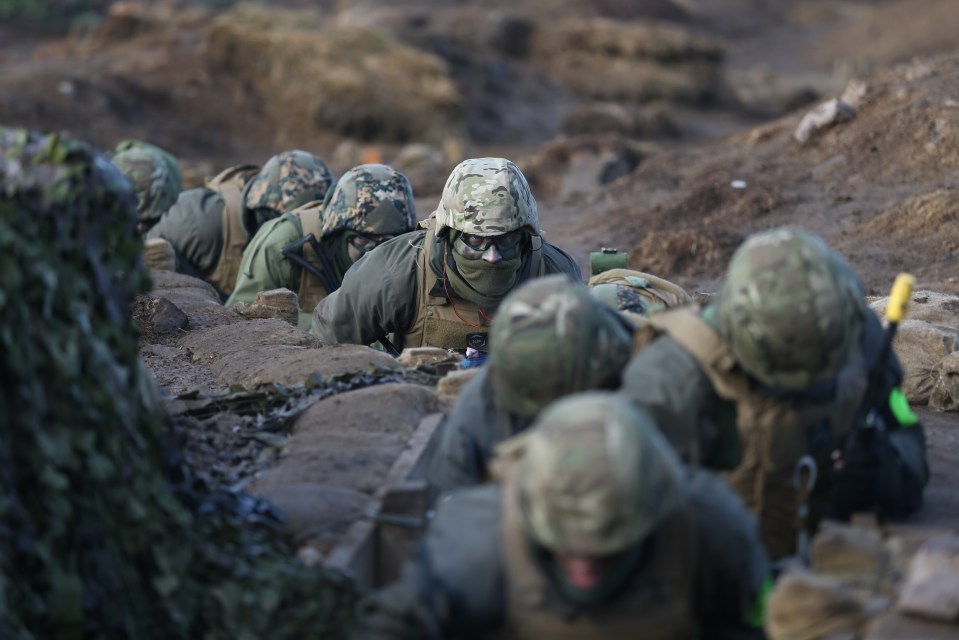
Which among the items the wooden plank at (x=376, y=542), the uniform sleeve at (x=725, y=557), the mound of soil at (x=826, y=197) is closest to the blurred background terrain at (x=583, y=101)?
the mound of soil at (x=826, y=197)

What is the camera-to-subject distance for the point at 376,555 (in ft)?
17.9

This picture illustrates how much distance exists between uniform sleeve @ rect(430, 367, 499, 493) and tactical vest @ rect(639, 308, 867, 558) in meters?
0.57

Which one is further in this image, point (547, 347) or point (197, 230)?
point (197, 230)

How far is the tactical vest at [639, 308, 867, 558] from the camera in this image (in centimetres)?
497

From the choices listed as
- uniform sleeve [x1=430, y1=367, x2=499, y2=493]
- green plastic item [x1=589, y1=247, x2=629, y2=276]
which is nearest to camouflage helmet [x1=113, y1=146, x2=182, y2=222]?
green plastic item [x1=589, y1=247, x2=629, y2=276]

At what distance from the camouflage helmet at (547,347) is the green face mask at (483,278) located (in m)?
3.05

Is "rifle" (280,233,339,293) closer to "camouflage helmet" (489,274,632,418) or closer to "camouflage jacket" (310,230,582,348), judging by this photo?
"camouflage jacket" (310,230,582,348)

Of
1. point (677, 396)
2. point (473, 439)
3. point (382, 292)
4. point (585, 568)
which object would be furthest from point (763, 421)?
point (382, 292)

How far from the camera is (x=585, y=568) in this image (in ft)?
12.8

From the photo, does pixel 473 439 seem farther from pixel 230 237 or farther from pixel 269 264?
pixel 230 237

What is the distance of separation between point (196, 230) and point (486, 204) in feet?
14.0

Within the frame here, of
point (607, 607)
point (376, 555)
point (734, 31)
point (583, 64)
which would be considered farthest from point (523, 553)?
point (734, 31)

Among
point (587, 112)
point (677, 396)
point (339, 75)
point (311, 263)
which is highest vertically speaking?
point (339, 75)

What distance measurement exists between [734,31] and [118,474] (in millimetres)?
40952
